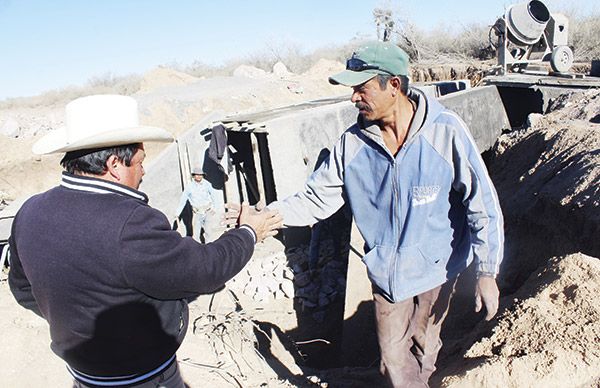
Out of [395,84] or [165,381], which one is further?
[395,84]

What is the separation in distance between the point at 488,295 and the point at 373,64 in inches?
50.6

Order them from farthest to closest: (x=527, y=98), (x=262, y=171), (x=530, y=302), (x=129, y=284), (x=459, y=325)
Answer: (x=262, y=171) → (x=527, y=98) → (x=459, y=325) → (x=530, y=302) → (x=129, y=284)

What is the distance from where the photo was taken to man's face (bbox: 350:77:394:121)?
2.76m

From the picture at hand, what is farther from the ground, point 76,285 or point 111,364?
point 76,285

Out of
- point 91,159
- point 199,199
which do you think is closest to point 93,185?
point 91,159

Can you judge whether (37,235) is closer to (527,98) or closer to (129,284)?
(129,284)

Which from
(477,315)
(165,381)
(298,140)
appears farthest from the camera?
(298,140)

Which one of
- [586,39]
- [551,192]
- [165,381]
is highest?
[586,39]

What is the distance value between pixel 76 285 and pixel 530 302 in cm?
243

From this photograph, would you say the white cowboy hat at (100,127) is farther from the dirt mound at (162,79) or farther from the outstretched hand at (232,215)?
the dirt mound at (162,79)

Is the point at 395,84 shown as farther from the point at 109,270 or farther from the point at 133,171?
the point at 109,270

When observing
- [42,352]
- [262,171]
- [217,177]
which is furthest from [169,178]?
[42,352]

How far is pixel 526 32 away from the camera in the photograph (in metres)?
11.0

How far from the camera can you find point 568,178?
→ 182 inches
